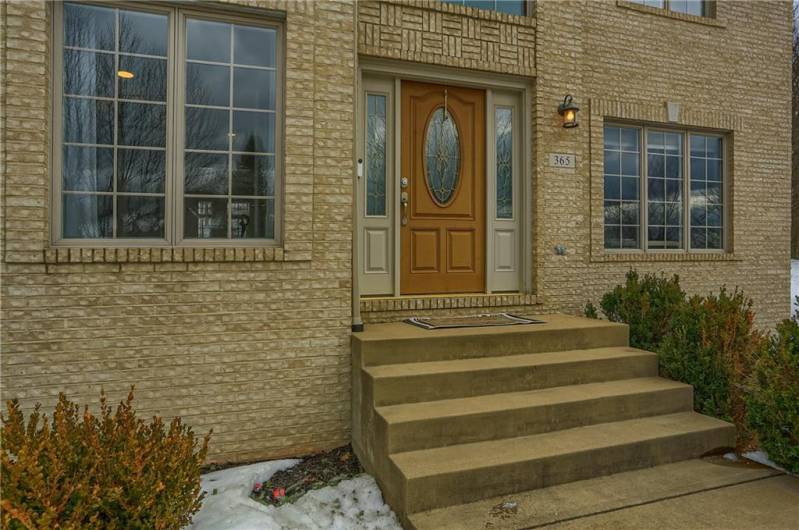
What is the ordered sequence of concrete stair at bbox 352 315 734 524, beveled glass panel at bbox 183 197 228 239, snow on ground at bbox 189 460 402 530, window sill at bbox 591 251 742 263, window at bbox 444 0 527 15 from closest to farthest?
snow on ground at bbox 189 460 402 530 → concrete stair at bbox 352 315 734 524 → beveled glass panel at bbox 183 197 228 239 → window at bbox 444 0 527 15 → window sill at bbox 591 251 742 263

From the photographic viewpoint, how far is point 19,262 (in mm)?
3254

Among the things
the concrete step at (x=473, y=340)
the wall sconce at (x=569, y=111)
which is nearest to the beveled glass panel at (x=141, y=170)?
the concrete step at (x=473, y=340)

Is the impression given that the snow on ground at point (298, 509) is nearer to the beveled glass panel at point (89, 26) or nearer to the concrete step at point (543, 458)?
the concrete step at point (543, 458)

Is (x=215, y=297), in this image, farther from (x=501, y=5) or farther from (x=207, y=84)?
(x=501, y=5)

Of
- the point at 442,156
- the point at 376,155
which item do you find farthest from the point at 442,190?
the point at 376,155

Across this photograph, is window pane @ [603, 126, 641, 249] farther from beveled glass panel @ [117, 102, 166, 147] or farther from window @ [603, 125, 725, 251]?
beveled glass panel @ [117, 102, 166, 147]

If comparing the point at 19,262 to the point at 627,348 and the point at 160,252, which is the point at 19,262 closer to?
the point at 160,252

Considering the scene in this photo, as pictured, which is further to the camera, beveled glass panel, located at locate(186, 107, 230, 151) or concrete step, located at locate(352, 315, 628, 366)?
beveled glass panel, located at locate(186, 107, 230, 151)

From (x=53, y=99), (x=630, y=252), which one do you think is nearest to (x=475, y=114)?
(x=630, y=252)

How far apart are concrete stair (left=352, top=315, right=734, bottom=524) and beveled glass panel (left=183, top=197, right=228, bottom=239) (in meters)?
1.36

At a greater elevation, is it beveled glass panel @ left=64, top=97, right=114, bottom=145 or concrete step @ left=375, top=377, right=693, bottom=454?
beveled glass panel @ left=64, top=97, right=114, bottom=145

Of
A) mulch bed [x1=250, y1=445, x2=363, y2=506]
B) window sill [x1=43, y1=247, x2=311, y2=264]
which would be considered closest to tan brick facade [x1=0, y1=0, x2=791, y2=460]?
window sill [x1=43, y1=247, x2=311, y2=264]

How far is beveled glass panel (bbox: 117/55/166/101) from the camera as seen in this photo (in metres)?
3.62

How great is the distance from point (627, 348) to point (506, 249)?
1.54 metres
